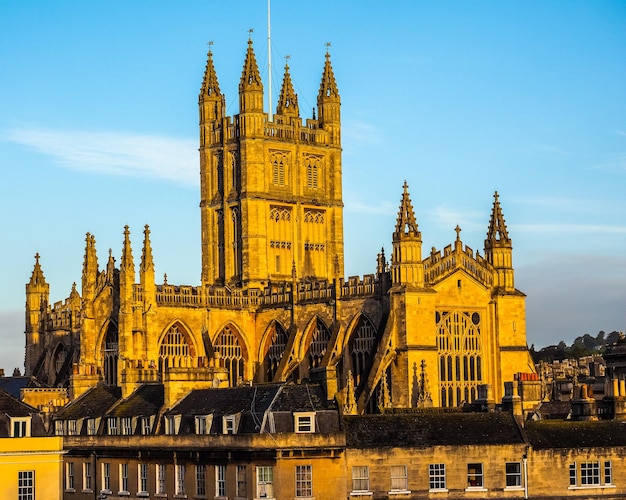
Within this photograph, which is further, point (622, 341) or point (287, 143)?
point (287, 143)

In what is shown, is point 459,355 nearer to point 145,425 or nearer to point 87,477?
point 145,425

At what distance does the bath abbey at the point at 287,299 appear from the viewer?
106 metres

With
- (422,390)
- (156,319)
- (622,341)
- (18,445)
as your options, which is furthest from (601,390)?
(18,445)

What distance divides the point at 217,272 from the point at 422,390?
28121 millimetres

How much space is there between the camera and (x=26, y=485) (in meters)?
74.0

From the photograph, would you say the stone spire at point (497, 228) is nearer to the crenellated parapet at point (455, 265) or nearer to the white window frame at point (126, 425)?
the crenellated parapet at point (455, 265)

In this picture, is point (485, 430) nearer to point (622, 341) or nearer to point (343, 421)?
point (343, 421)

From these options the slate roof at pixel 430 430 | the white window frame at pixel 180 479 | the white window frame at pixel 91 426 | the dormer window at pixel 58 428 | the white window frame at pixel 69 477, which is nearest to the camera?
the slate roof at pixel 430 430

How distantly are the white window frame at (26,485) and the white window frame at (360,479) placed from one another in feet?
50.2

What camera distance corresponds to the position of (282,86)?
130750 millimetres

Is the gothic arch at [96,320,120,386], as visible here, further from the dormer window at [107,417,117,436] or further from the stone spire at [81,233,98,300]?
the dormer window at [107,417,117,436]

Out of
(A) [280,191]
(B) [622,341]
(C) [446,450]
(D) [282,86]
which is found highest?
(D) [282,86]

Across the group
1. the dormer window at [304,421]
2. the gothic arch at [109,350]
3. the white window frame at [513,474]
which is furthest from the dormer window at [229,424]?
the gothic arch at [109,350]

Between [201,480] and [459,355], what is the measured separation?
40677 millimetres
